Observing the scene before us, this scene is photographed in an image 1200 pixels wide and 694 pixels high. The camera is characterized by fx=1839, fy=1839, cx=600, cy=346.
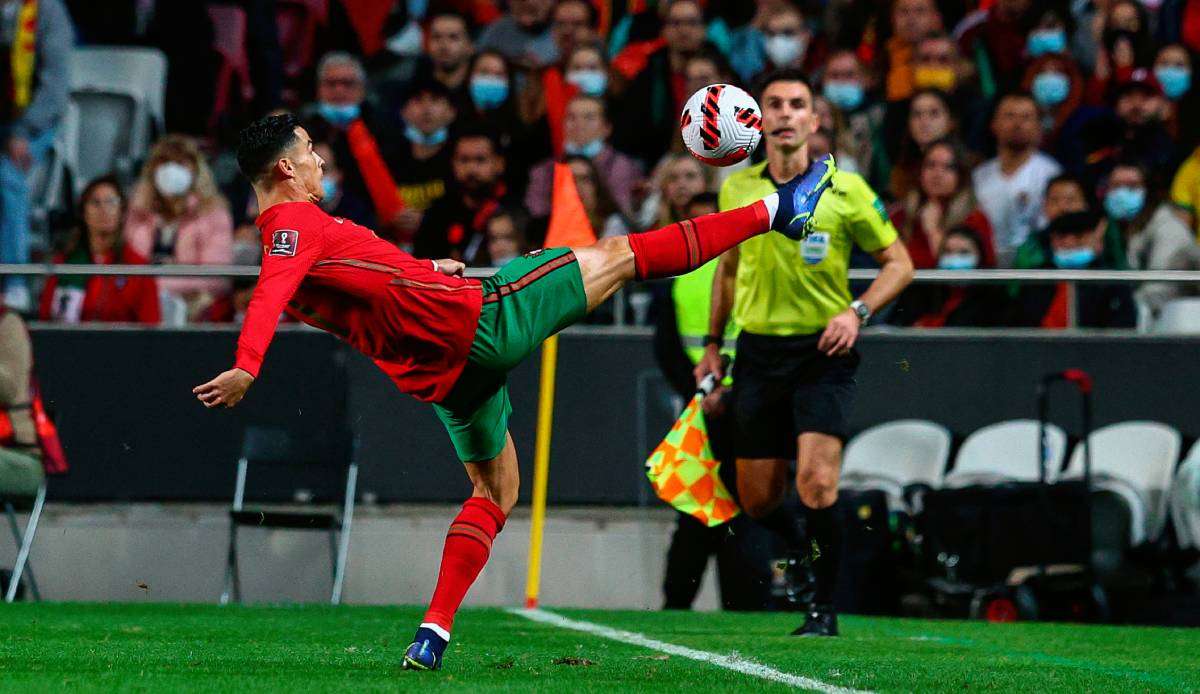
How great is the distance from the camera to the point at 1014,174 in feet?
40.4

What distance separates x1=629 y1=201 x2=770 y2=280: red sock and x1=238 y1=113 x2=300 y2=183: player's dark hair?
1.17 m

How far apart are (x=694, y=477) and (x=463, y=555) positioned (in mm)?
3158

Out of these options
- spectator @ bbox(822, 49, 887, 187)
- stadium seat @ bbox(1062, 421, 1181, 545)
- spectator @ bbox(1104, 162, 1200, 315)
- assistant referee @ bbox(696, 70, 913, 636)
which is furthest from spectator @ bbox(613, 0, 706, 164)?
assistant referee @ bbox(696, 70, 913, 636)

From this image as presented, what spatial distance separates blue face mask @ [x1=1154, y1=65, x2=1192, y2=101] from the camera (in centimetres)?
1317

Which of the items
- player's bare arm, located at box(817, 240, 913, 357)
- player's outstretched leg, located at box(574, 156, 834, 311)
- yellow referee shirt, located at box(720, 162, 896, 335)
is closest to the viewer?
player's outstretched leg, located at box(574, 156, 834, 311)

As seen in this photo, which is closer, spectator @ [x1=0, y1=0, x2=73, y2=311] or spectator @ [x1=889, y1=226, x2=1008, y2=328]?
spectator @ [x1=889, y1=226, x2=1008, y2=328]

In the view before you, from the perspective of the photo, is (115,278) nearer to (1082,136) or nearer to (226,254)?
(226,254)

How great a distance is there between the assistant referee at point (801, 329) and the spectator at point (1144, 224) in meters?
4.11

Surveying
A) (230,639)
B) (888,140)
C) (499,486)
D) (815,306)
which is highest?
(888,140)

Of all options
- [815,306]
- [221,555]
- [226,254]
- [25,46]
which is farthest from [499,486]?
[25,46]

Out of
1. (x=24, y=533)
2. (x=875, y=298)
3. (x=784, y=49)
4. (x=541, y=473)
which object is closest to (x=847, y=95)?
(x=784, y=49)

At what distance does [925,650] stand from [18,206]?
302 inches

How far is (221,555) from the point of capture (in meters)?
10.3

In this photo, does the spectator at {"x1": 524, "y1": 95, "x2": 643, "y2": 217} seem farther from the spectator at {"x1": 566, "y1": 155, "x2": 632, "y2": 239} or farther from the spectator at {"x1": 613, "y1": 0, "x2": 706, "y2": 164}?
the spectator at {"x1": 566, "y1": 155, "x2": 632, "y2": 239}
